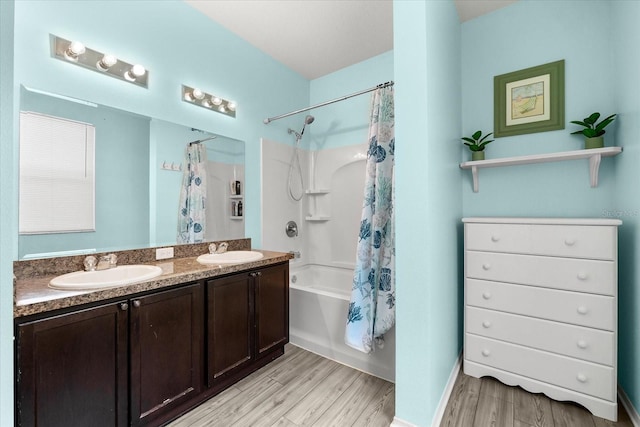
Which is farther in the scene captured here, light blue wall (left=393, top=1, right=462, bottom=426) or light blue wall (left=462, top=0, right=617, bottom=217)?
light blue wall (left=462, top=0, right=617, bottom=217)

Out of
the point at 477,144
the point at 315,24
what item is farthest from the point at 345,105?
the point at 477,144

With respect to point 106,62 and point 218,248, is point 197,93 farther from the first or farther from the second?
point 218,248

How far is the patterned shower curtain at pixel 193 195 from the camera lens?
2.21m

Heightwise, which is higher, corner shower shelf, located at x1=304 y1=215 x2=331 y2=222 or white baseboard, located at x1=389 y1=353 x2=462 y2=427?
corner shower shelf, located at x1=304 y1=215 x2=331 y2=222

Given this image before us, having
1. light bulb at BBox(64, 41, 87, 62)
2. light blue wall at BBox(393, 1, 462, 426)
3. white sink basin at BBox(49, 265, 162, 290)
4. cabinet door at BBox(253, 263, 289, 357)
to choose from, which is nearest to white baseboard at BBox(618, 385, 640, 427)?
light blue wall at BBox(393, 1, 462, 426)

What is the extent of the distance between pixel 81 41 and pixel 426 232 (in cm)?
229

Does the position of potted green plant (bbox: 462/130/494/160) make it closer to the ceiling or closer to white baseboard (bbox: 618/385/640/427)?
the ceiling

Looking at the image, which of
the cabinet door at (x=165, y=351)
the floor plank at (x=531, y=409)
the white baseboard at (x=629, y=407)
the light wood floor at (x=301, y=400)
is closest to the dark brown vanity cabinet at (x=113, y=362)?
the cabinet door at (x=165, y=351)

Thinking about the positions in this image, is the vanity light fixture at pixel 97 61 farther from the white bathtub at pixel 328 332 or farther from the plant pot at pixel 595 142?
the plant pot at pixel 595 142

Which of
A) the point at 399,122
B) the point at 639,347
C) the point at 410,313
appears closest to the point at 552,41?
the point at 399,122

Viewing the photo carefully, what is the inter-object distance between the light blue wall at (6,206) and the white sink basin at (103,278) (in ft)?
2.12

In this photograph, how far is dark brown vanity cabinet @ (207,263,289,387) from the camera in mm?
1797

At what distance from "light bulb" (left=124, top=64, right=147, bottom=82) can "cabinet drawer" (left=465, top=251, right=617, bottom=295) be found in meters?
2.60

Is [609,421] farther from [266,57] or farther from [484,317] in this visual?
[266,57]
